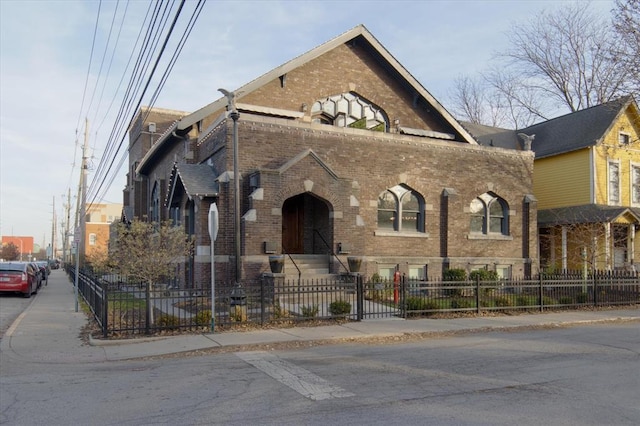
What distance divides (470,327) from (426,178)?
9.69 meters

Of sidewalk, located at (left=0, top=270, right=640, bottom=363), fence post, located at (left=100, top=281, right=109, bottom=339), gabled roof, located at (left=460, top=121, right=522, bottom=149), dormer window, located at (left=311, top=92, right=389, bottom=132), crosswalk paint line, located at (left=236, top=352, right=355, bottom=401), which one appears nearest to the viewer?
crosswalk paint line, located at (left=236, top=352, right=355, bottom=401)

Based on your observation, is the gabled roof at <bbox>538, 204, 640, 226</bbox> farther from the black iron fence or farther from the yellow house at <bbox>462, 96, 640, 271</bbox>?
the black iron fence

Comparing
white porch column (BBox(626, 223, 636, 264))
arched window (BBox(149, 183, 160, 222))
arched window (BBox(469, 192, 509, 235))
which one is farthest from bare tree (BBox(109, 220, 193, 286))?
white porch column (BBox(626, 223, 636, 264))

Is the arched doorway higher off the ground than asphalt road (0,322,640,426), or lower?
higher

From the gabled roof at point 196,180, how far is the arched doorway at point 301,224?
10.3ft

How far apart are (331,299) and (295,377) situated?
19.6ft

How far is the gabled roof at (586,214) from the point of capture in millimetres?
24312

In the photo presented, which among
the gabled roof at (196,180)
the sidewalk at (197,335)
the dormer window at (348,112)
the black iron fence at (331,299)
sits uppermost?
the dormer window at (348,112)

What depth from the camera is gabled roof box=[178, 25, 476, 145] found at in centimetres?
2105

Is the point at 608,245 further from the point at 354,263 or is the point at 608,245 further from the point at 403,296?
the point at 403,296

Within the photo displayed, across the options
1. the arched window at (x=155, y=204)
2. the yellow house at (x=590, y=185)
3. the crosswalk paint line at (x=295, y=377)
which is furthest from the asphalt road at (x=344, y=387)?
the arched window at (x=155, y=204)

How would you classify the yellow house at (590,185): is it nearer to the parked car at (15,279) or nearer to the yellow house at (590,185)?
the yellow house at (590,185)

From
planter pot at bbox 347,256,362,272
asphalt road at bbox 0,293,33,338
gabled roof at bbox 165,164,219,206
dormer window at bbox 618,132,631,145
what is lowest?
asphalt road at bbox 0,293,33,338

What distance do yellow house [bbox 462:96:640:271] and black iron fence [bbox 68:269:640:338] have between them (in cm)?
737
